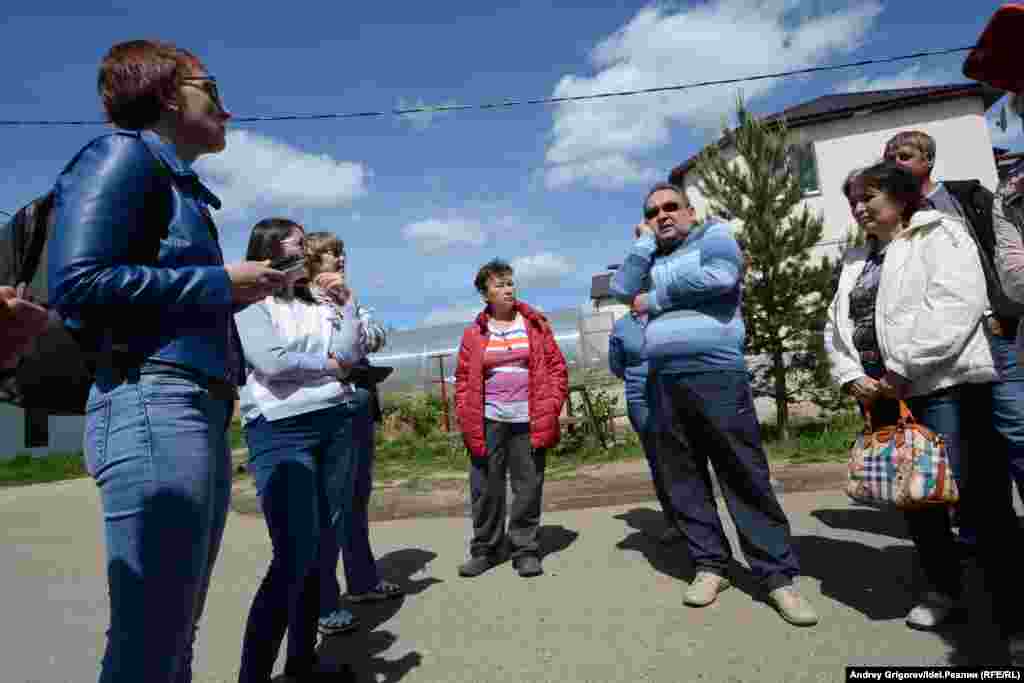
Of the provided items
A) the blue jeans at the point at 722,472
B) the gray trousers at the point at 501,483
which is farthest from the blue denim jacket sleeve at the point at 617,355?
the blue jeans at the point at 722,472

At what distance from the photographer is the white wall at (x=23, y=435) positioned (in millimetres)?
22922

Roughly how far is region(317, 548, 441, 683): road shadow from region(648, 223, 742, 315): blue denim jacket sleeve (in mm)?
2050

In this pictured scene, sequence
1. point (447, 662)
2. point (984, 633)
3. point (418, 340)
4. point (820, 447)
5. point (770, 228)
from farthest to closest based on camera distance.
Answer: point (418, 340), point (770, 228), point (820, 447), point (447, 662), point (984, 633)

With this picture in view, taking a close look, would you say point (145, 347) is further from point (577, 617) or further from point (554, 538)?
point (554, 538)

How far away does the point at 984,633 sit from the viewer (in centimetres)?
261

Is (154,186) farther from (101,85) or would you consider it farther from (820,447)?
(820,447)

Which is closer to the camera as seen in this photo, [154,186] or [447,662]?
[154,186]

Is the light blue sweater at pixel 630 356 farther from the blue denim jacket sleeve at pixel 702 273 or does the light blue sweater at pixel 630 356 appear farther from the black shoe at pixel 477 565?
the black shoe at pixel 477 565

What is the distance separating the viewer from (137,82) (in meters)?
1.64

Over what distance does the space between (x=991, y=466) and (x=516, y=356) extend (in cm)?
258

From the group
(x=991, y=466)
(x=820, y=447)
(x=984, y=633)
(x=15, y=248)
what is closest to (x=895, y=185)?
(x=991, y=466)

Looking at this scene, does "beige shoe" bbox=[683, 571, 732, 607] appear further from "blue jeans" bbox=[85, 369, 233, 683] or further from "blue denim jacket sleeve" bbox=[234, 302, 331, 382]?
"blue jeans" bbox=[85, 369, 233, 683]

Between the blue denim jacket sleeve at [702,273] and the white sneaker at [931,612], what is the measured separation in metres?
1.57

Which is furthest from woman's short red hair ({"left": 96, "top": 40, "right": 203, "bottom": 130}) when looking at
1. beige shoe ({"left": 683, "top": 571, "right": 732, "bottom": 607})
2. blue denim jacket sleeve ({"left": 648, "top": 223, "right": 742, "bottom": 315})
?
beige shoe ({"left": 683, "top": 571, "right": 732, "bottom": 607})
